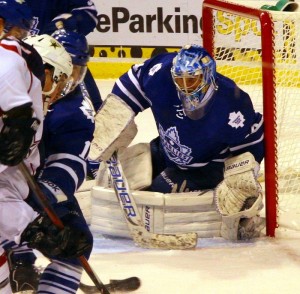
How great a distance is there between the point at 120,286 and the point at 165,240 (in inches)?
18.7

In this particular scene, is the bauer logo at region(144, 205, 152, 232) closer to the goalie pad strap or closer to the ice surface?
the ice surface

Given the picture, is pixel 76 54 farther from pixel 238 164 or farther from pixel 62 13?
pixel 62 13

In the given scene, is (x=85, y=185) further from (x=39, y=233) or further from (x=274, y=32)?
(x=39, y=233)

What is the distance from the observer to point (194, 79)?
3.92 meters

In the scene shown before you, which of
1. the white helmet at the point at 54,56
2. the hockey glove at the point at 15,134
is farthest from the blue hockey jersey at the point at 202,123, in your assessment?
the hockey glove at the point at 15,134

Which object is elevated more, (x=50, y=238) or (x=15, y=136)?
(x=15, y=136)

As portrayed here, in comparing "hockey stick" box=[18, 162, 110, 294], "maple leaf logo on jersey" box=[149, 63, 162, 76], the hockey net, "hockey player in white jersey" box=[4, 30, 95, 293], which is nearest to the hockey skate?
"hockey player in white jersey" box=[4, 30, 95, 293]

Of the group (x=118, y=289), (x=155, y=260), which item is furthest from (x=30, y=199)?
(x=155, y=260)

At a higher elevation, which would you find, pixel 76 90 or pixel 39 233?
pixel 76 90

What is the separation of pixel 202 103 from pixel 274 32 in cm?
43

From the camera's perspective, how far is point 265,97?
4133 mm

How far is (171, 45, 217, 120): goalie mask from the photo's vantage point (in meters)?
3.91

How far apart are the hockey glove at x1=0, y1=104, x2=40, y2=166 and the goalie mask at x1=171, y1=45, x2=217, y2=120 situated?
4.29 feet

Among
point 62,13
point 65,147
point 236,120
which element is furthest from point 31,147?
point 62,13
